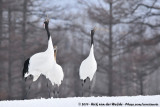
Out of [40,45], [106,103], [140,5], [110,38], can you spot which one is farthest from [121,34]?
[106,103]

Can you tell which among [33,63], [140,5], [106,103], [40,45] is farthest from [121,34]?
[106,103]

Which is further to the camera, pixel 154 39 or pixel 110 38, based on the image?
pixel 110 38

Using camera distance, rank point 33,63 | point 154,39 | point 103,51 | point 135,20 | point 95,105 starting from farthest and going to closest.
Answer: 1. point 103,51
2. point 135,20
3. point 154,39
4. point 33,63
5. point 95,105

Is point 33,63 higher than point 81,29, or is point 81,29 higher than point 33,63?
point 81,29

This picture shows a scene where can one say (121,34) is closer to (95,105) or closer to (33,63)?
(33,63)

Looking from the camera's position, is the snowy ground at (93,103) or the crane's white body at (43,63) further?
the crane's white body at (43,63)

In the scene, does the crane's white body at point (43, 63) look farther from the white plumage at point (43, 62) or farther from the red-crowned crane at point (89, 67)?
the red-crowned crane at point (89, 67)

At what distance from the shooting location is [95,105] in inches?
288

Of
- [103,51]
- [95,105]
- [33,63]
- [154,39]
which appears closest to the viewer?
[95,105]

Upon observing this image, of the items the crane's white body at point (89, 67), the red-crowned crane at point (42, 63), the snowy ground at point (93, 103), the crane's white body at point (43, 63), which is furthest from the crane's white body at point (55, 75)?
the snowy ground at point (93, 103)

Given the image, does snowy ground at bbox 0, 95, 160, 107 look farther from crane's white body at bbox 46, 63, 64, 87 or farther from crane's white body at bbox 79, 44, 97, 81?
crane's white body at bbox 79, 44, 97, 81

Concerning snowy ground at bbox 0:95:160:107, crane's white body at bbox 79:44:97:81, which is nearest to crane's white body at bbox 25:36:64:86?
crane's white body at bbox 79:44:97:81

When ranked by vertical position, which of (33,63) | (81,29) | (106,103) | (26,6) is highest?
(26,6)

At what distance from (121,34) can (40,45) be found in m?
5.28
